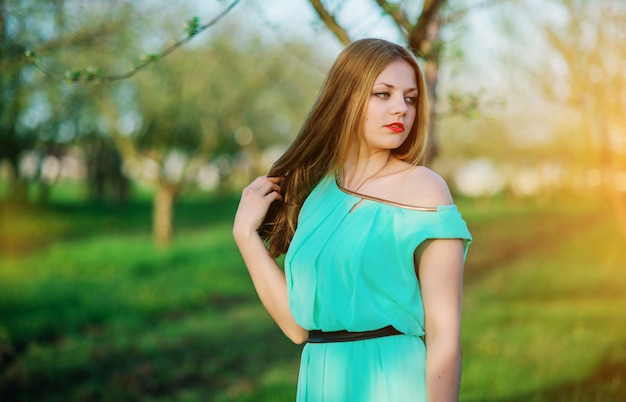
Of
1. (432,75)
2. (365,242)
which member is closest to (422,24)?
(432,75)

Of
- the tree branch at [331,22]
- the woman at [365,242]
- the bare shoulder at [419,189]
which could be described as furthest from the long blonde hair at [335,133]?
the tree branch at [331,22]

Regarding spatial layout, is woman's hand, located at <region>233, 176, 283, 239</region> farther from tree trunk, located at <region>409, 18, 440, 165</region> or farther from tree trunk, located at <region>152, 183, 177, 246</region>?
tree trunk, located at <region>152, 183, 177, 246</region>

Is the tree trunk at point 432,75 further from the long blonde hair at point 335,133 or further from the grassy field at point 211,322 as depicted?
the grassy field at point 211,322

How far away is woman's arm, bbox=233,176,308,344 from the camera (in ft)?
6.85

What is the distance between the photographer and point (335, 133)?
7.04ft

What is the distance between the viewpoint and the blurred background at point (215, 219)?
606 centimetres

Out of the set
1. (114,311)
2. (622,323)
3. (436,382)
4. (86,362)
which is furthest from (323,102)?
(114,311)

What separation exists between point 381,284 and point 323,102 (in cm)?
61

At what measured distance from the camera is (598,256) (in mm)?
15086

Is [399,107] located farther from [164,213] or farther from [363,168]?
[164,213]

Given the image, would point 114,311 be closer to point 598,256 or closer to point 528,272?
point 528,272

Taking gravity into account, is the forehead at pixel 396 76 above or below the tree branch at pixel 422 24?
below

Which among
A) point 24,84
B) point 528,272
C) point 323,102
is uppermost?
point 24,84

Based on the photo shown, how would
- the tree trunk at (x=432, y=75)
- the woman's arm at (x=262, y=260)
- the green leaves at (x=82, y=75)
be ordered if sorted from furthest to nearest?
the tree trunk at (x=432, y=75) → the green leaves at (x=82, y=75) → the woman's arm at (x=262, y=260)
